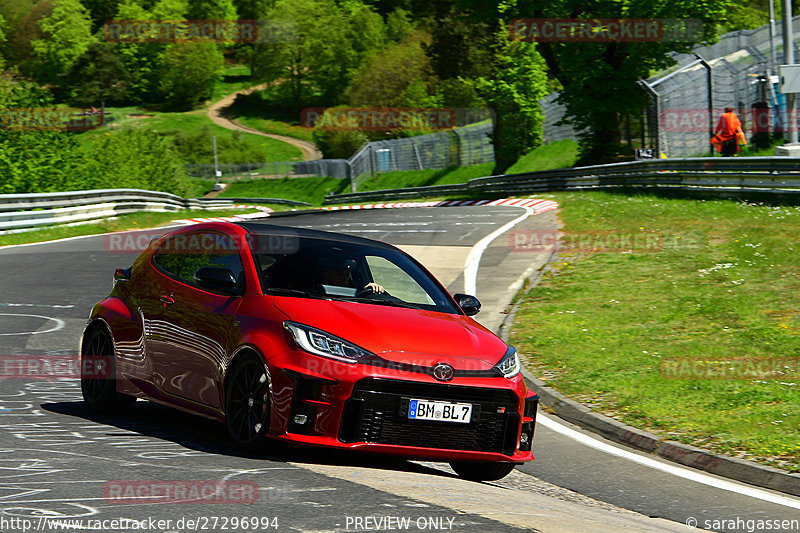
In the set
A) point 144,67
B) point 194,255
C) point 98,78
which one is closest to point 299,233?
point 194,255

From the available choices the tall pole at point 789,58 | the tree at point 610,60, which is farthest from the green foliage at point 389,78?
the tall pole at point 789,58

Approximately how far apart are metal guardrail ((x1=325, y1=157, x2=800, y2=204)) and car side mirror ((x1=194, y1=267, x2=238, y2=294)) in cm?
1932

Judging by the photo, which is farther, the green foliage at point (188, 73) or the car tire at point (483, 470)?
the green foliage at point (188, 73)

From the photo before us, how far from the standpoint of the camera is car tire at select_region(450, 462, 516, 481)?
273 inches

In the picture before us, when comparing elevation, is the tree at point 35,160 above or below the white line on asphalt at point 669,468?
above

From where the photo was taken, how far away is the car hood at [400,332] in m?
6.41

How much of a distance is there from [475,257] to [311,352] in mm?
13983

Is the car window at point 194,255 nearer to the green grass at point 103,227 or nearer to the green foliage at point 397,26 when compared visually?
the green grass at point 103,227

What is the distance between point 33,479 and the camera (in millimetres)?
5535

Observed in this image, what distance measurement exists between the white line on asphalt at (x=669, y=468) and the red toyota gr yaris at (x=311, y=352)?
163 centimetres

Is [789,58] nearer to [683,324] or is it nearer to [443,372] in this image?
[683,324]

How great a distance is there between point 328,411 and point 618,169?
28510 millimetres

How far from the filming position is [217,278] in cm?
691

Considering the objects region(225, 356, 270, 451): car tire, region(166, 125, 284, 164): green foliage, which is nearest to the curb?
region(225, 356, 270, 451): car tire
